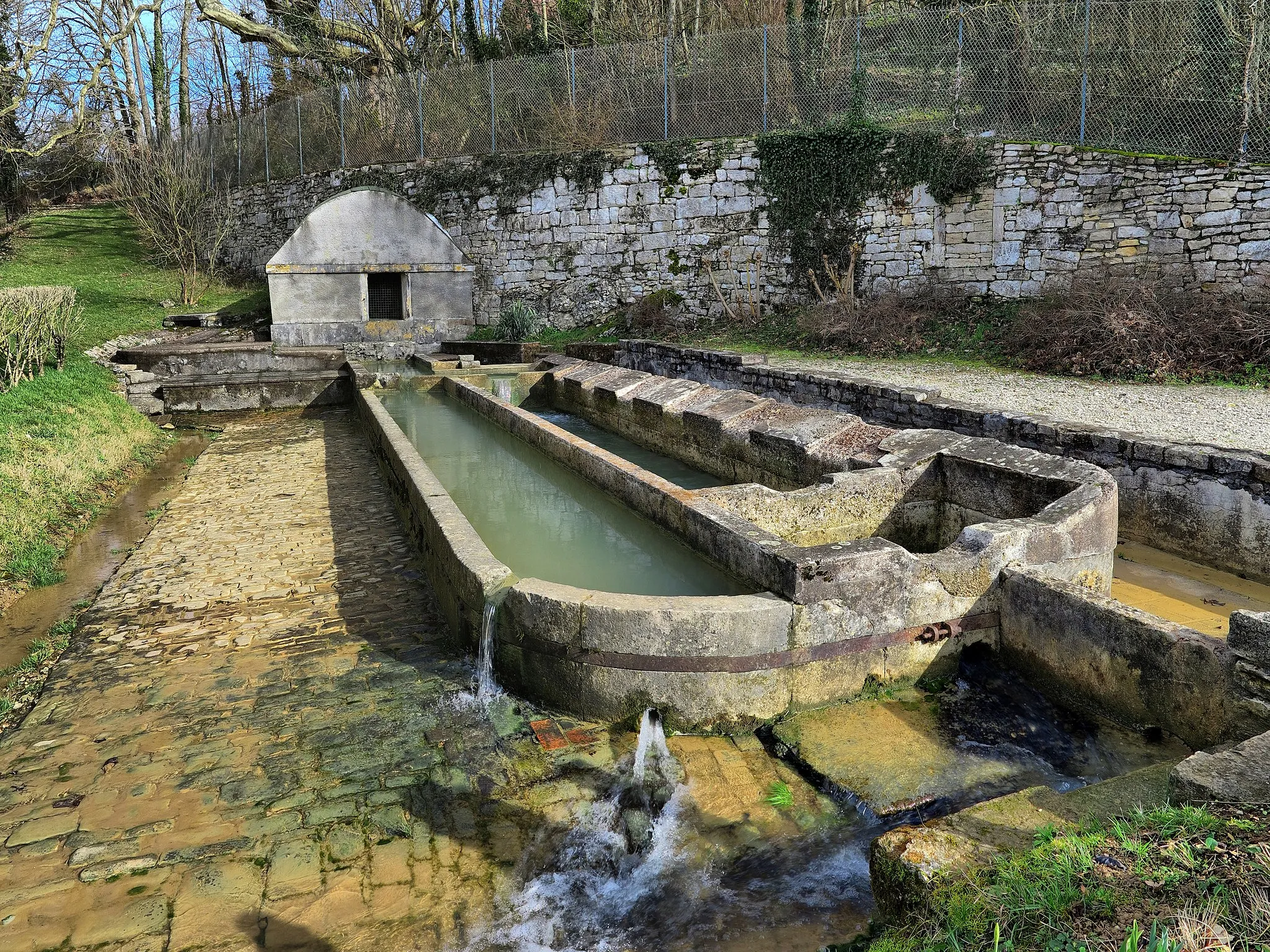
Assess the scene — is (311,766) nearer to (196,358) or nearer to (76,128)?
(196,358)

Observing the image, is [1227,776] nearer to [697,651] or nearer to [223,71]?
[697,651]

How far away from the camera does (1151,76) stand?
41.5 feet

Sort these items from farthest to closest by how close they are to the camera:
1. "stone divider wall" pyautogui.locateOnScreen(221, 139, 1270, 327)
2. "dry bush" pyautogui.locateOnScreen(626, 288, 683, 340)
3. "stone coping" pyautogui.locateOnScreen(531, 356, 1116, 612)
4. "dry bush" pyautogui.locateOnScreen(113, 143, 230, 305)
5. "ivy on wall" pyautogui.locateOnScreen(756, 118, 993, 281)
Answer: "dry bush" pyautogui.locateOnScreen(113, 143, 230, 305)
"dry bush" pyautogui.locateOnScreen(626, 288, 683, 340)
"ivy on wall" pyautogui.locateOnScreen(756, 118, 993, 281)
"stone divider wall" pyautogui.locateOnScreen(221, 139, 1270, 327)
"stone coping" pyautogui.locateOnScreen(531, 356, 1116, 612)

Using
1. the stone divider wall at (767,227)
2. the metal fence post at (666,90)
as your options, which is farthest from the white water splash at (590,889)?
the metal fence post at (666,90)

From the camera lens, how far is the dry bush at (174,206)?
823 inches

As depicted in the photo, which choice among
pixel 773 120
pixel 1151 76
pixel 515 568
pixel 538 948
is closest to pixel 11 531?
pixel 515 568

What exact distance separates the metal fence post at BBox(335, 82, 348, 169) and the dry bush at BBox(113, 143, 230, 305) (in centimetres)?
355

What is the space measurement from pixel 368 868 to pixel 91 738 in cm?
191

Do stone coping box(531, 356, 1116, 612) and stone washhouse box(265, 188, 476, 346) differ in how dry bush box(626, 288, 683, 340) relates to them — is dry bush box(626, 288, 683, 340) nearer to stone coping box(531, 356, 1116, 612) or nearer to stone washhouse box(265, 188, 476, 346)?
stone washhouse box(265, 188, 476, 346)

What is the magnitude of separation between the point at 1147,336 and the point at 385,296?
13.7 meters

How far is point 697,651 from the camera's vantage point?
12.8 ft

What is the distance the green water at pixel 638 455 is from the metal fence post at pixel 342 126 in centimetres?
1334

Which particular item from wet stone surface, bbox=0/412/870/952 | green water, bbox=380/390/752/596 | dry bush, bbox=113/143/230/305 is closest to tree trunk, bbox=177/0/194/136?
dry bush, bbox=113/143/230/305

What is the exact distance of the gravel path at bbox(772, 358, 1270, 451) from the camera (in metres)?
6.93
